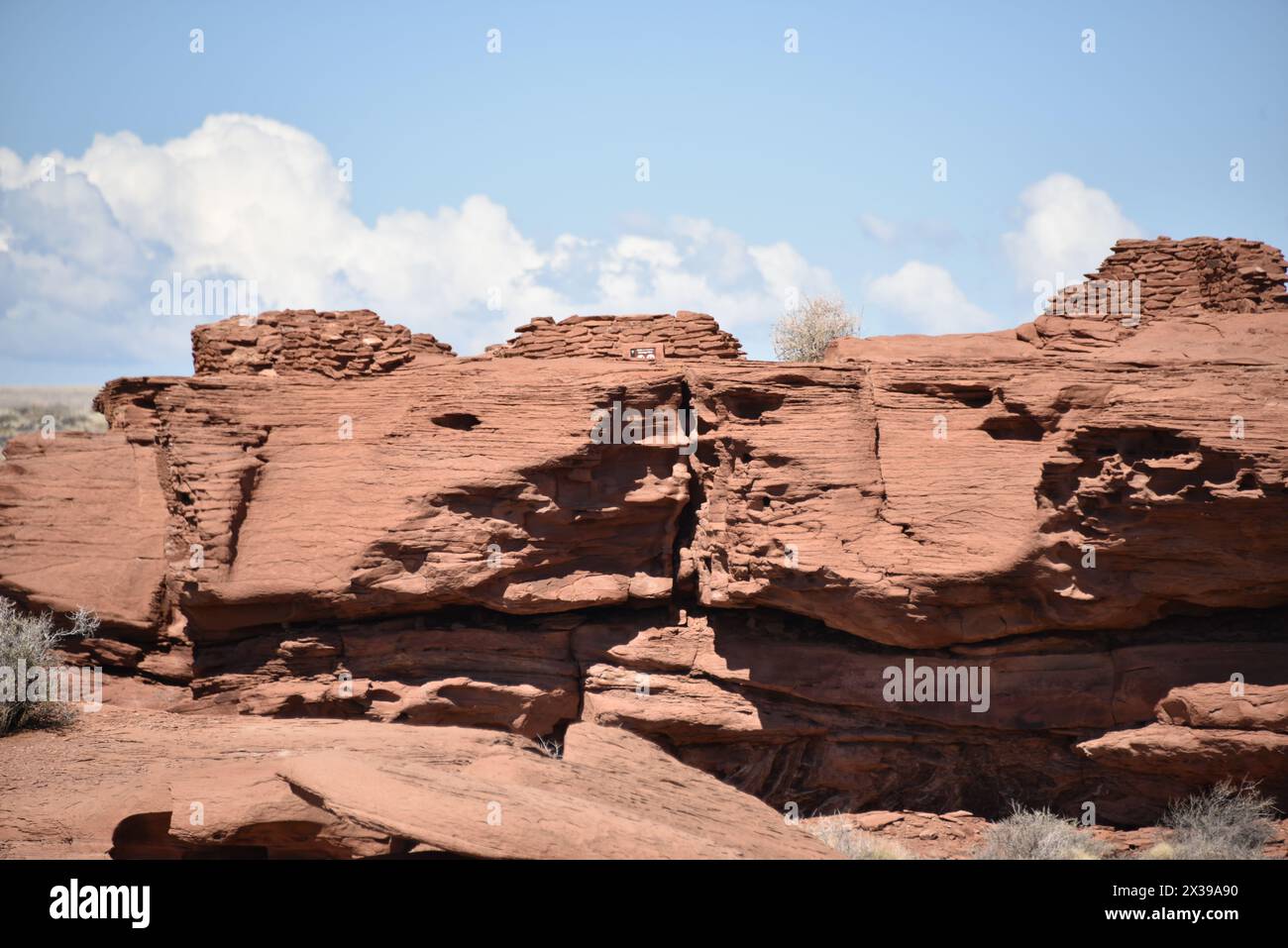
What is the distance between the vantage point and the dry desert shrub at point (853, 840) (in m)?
10.8

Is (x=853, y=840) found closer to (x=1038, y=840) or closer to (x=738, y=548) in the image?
(x=1038, y=840)

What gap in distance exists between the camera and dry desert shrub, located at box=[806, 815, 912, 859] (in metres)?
10.8

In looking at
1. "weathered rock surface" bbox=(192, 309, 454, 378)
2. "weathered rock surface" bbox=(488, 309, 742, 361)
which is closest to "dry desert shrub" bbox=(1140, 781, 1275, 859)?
"weathered rock surface" bbox=(488, 309, 742, 361)

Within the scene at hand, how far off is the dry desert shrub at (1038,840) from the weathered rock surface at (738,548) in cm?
73

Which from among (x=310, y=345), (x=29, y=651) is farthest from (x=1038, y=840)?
(x=29, y=651)

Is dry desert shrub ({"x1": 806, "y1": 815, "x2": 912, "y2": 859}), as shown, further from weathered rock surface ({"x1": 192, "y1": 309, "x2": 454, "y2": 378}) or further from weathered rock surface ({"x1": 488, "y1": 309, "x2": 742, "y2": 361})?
weathered rock surface ({"x1": 192, "y1": 309, "x2": 454, "y2": 378})

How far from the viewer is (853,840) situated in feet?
37.9

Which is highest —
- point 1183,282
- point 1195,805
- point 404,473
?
point 1183,282

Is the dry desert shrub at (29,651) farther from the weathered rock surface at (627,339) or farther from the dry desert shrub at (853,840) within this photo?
the dry desert shrub at (853,840)

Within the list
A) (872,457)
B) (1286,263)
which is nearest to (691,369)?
(872,457)

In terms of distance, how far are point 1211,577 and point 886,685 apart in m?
3.52

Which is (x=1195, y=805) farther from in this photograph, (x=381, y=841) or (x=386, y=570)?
(x=386, y=570)
